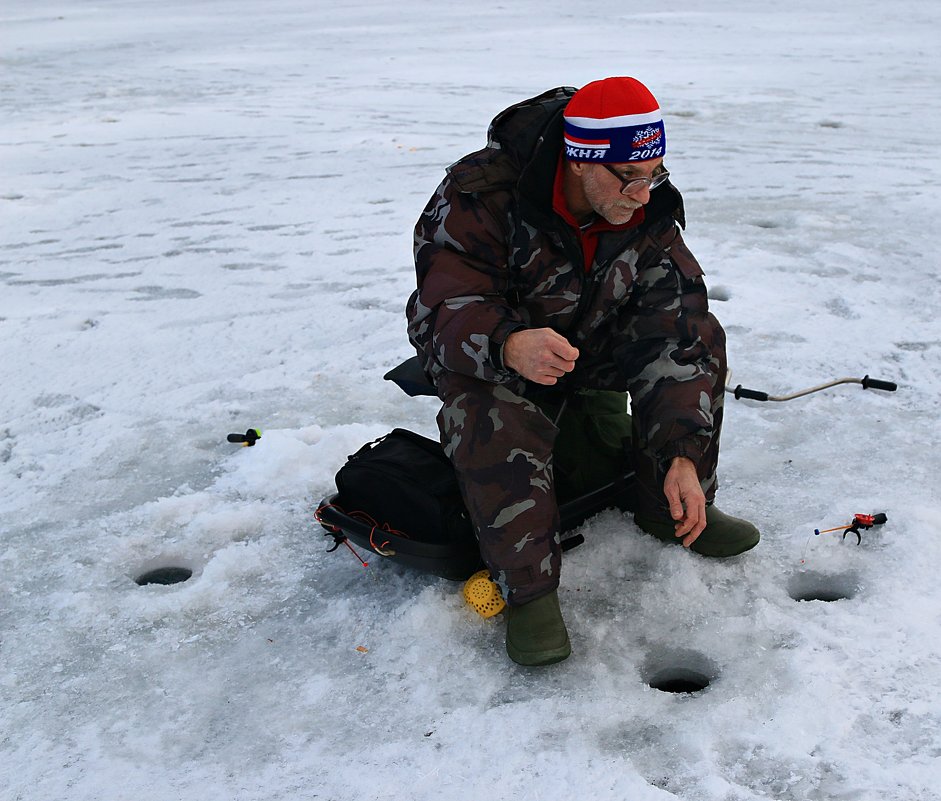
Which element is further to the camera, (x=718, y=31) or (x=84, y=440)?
(x=718, y=31)

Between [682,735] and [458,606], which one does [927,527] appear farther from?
[458,606]

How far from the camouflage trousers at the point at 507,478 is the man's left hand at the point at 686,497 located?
28cm

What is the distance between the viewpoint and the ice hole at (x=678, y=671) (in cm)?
231

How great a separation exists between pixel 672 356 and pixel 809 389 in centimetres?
134

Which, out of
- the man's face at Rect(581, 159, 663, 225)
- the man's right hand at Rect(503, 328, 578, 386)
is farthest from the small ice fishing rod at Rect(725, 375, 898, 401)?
the man's right hand at Rect(503, 328, 578, 386)

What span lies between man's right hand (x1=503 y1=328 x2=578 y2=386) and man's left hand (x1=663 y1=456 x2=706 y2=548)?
0.42 metres

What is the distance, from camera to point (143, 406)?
3.69 m

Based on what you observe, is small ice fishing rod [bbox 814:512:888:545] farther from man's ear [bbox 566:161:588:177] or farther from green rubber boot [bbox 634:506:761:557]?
man's ear [bbox 566:161:588:177]

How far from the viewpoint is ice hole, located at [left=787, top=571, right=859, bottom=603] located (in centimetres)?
255

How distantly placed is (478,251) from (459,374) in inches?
11.8

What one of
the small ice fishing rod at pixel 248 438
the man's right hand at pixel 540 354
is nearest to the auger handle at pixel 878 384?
the man's right hand at pixel 540 354

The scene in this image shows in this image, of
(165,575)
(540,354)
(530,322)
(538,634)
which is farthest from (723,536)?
(165,575)

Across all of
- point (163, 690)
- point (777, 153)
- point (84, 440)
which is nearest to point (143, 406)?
point (84, 440)

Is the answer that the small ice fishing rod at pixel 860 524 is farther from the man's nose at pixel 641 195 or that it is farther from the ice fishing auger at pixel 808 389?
the man's nose at pixel 641 195
